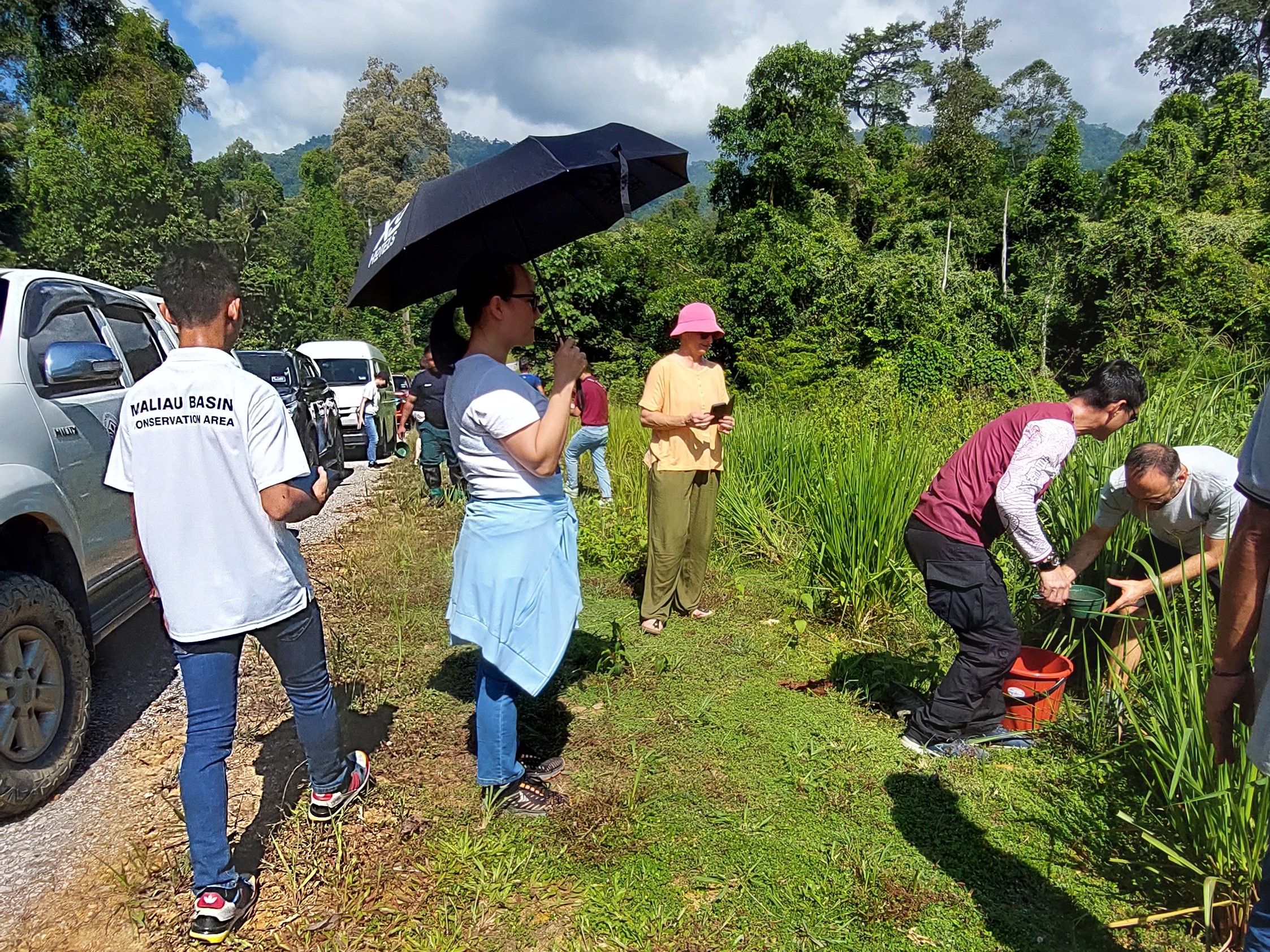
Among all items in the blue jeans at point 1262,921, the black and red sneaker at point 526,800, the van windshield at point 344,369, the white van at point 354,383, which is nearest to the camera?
the blue jeans at point 1262,921

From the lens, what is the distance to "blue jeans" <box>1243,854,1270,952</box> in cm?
137

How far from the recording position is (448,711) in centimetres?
364

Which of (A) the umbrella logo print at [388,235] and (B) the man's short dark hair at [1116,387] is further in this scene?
(B) the man's short dark hair at [1116,387]

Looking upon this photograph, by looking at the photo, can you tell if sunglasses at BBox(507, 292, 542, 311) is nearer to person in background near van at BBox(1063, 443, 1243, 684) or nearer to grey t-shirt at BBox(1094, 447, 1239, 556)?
person in background near van at BBox(1063, 443, 1243, 684)

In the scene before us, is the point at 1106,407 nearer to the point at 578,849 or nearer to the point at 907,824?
the point at 907,824

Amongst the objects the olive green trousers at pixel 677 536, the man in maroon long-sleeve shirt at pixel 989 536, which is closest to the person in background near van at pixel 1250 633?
the man in maroon long-sleeve shirt at pixel 989 536

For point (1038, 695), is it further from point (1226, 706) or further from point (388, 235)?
point (388, 235)

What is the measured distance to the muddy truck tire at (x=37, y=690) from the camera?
8.73 feet

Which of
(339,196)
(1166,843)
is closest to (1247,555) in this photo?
(1166,843)

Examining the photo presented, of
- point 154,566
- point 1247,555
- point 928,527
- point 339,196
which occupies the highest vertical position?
point 339,196

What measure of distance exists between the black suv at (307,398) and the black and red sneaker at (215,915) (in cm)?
580

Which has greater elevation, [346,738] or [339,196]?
[339,196]

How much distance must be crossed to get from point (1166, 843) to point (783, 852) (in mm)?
1201

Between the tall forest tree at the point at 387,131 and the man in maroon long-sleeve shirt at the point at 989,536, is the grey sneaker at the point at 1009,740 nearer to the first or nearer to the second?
the man in maroon long-sleeve shirt at the point at 989,536
